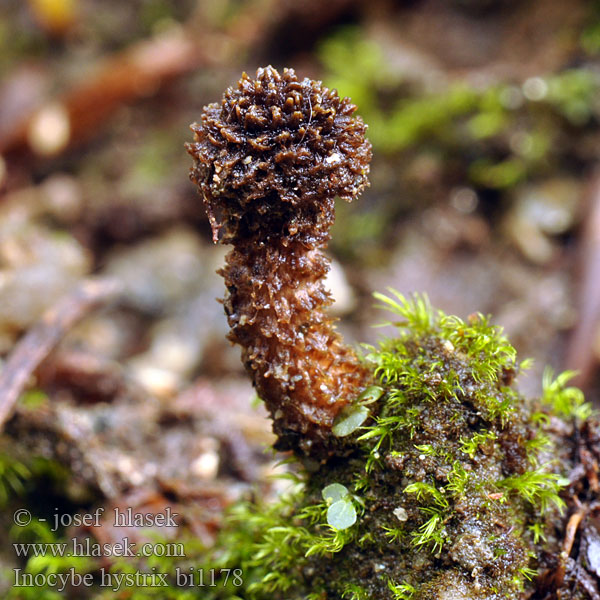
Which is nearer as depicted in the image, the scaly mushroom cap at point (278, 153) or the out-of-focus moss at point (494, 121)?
the scaly mushroom cap at point (278, 153)

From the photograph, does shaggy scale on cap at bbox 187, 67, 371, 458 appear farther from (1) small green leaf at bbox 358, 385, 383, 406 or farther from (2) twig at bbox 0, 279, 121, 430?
(2) twig at bbox 0, 279, 121, 430

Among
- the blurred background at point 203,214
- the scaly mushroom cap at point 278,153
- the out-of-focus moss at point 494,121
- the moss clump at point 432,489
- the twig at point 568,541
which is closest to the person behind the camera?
the scaly mushroom cap at point 278,153

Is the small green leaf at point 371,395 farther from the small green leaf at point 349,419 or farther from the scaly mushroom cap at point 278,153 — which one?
the scaly mushroom cap at point 278,153

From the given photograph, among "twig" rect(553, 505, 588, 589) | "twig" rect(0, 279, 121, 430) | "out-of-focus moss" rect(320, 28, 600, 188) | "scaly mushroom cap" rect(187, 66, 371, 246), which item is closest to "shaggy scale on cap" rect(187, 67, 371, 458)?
"scaly mushroom cap" rect(187, 66, 371, 246)

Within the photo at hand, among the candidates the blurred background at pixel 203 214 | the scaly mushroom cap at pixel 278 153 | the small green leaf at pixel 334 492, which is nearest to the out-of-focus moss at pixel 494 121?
the blurred background at pixel 203 214

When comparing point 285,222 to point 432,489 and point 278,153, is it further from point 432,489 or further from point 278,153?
point 432,489

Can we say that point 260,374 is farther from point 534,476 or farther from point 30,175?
point 30,175
